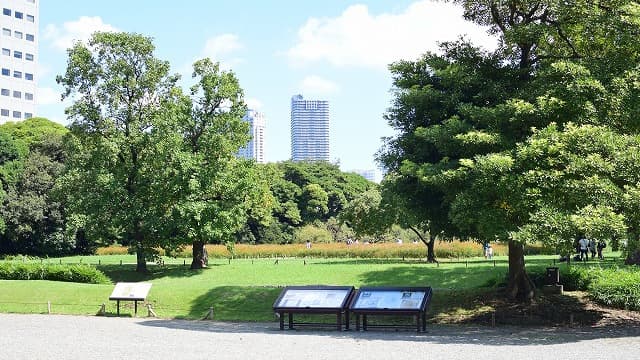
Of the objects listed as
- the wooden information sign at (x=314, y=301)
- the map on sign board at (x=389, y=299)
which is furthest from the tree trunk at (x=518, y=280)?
the wooden information sign at (x=314, y=301)

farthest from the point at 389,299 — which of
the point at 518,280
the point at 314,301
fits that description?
the point at 518,280

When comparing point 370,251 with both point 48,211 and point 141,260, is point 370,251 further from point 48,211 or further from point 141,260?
point 48,211

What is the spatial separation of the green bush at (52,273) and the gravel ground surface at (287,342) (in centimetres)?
962

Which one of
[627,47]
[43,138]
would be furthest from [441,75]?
[43,138]

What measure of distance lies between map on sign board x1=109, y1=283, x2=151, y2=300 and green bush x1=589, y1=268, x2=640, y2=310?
14.9 metres

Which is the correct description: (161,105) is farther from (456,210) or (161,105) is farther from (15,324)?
(456,210)

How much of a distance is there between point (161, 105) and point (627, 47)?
2655cm

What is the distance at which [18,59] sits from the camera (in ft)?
357

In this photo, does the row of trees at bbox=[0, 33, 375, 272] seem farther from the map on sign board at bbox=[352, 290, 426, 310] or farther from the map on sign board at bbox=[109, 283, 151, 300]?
the map on sign board at bbox=[352, 290, 426, 310]

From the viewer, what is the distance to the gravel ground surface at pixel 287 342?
531 inches

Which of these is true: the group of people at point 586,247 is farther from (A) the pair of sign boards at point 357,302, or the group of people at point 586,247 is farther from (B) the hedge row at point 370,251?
(A) the pair of sign boards at point 357,302

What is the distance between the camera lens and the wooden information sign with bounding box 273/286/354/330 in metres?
17.9

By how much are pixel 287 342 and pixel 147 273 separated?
22.8 metres

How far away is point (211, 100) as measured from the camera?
38281 mm
